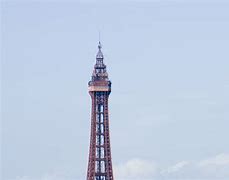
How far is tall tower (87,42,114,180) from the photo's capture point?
6038cm

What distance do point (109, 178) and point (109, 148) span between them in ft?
7.67

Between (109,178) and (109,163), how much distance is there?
1.17m

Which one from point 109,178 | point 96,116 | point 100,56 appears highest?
point 100,56

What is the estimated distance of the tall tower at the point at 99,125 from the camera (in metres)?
60.4

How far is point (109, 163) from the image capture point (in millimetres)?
60688

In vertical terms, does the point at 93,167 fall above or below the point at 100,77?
below

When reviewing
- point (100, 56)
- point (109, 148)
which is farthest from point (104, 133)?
point (100, 56)

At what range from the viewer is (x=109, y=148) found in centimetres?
6084

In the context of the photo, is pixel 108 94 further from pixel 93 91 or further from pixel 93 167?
pixel 93 167

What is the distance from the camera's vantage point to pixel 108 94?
60.9 meters

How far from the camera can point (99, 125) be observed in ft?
200

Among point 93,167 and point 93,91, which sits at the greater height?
point 93,91

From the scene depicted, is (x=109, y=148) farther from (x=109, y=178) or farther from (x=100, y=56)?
(x=100, y=56)

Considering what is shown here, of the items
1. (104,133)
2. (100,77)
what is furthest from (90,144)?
(100,77)
